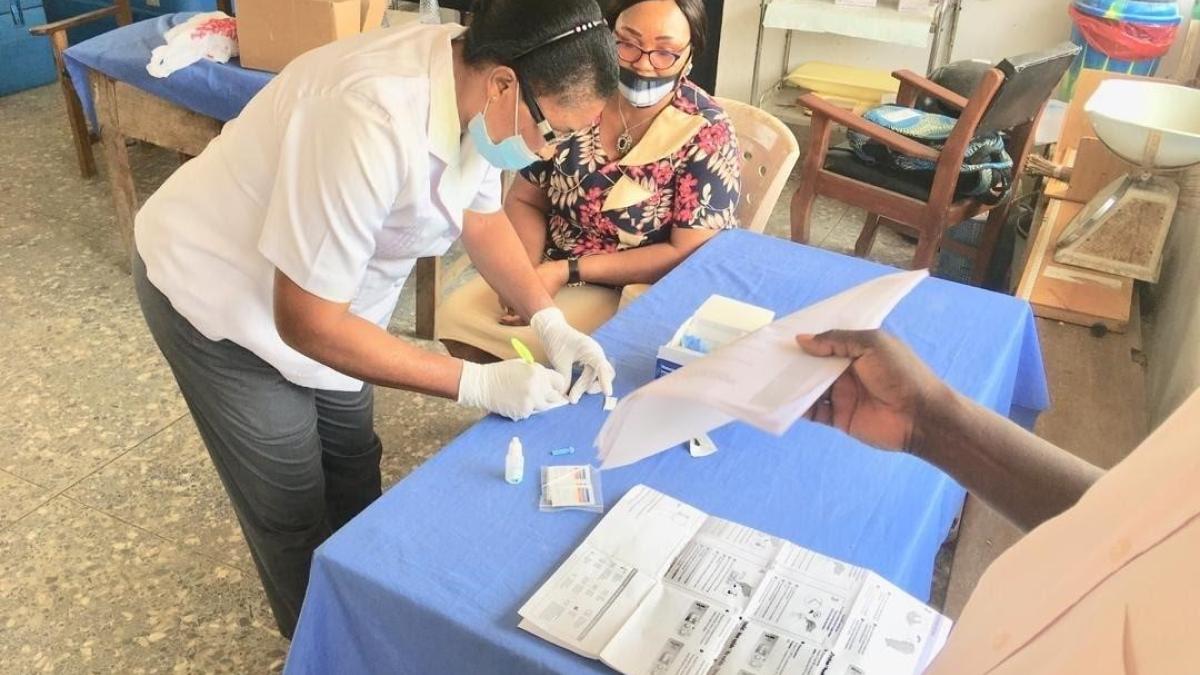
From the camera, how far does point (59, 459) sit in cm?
228

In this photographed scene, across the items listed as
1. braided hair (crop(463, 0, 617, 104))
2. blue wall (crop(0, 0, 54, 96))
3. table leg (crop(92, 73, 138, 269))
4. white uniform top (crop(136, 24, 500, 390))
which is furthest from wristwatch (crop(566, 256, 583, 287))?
blue wall (crop(0, 0, 54, 96))

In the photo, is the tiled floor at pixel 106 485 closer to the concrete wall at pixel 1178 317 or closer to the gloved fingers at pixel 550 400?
the gloved fingers at pixel 550 400

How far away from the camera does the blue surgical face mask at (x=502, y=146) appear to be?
123cm

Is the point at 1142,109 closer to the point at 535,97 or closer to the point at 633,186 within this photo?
the point at 633,186

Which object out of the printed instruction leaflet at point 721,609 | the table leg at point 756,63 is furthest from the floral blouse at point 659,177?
the table leg at point 756,63

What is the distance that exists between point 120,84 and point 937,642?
2.74 meters

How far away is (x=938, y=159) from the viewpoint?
9.00ft

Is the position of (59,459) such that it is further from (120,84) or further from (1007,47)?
(1007,47)

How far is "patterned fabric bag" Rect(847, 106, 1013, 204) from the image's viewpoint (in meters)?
2.86

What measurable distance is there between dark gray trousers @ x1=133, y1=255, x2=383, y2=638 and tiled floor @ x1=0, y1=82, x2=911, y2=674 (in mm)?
298

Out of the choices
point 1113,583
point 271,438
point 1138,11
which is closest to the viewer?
point 1113,583

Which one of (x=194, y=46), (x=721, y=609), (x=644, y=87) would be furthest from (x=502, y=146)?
(x=194, y=46)

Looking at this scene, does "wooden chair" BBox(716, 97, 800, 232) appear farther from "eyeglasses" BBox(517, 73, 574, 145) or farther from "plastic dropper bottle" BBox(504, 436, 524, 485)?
"plastic dropper bottle" BBox(504, 436, 524, 485)

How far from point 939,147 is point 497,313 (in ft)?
5.30
